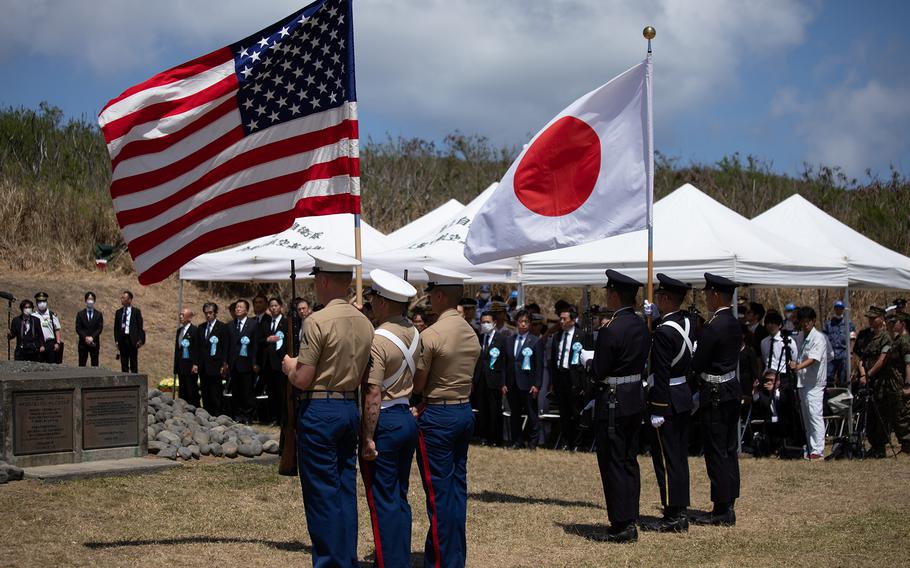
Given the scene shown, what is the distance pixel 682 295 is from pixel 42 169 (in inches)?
1295

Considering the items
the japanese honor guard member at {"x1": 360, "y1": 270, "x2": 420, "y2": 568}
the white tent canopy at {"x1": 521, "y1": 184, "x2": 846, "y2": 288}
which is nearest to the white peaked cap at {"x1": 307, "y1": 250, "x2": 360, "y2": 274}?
the japanese honor guard member at {"x1": 360, "y1": 270, "x2": 420, "y2": 568}

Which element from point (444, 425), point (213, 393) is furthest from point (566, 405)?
point (444, 425)

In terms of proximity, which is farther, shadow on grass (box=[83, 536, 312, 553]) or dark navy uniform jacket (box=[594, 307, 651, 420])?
dark navy uniform jacket (box=[594, 307, 651, 420])

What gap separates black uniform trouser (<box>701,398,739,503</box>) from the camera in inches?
343

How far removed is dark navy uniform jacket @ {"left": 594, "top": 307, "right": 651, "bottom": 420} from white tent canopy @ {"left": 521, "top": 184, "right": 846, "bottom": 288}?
17.8 ft

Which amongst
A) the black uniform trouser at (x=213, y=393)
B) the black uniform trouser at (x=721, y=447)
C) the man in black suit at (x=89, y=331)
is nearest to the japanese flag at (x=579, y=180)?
the black uniform trouser at (x=721, y=447)

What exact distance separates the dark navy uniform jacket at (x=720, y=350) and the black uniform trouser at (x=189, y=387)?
1076cm

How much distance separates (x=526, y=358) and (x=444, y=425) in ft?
24.1

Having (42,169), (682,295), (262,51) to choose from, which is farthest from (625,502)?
(42,169)

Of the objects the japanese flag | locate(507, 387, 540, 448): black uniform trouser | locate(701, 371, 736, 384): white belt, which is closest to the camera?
locate(701, 371, 736, 384): white belt

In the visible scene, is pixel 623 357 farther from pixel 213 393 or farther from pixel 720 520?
pixel 213 393

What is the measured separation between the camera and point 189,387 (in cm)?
1738

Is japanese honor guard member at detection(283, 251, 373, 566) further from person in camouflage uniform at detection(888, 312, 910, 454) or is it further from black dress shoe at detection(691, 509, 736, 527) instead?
person in camouflage uniform at detection(888, 312, 910, 454)

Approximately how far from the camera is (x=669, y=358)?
8.18 m
